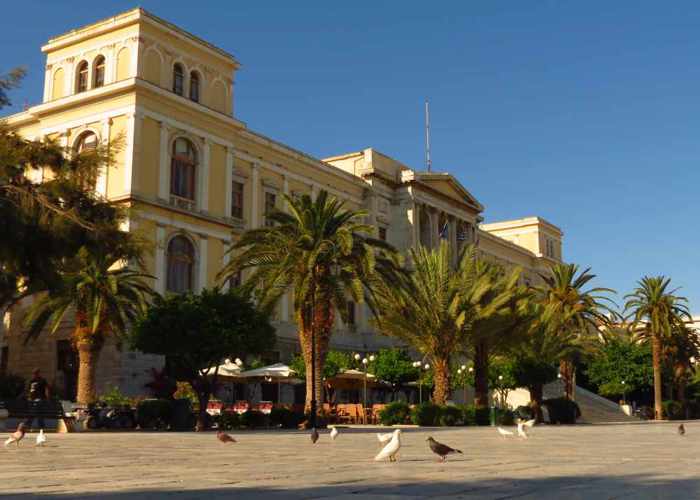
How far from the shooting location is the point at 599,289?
173 ft

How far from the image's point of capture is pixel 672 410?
57.2 m

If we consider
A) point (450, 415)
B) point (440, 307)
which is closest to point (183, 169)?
point (440, 307)

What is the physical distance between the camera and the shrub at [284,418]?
29156mm

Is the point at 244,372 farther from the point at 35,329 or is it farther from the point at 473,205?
the point at 473,205

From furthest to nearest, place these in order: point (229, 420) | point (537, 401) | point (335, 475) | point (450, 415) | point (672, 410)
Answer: point (672, 410) < point (537, 401) < point (450, 415) < point (229, 420) < point (335, 475)

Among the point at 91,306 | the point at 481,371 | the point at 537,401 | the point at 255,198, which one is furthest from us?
the point at 255,198

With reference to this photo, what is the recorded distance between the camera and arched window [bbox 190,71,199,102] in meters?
42.2

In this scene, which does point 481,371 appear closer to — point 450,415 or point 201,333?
point 450,415

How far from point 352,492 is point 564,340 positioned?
1408 inches

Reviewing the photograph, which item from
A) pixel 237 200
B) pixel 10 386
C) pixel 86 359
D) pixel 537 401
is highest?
pixel 237 200

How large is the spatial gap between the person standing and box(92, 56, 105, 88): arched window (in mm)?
20275

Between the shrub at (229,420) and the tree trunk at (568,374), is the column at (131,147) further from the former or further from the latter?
the tree trunk at (568,374)

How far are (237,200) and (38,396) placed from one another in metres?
23.0

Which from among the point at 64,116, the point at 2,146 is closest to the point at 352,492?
the point at 2,146
